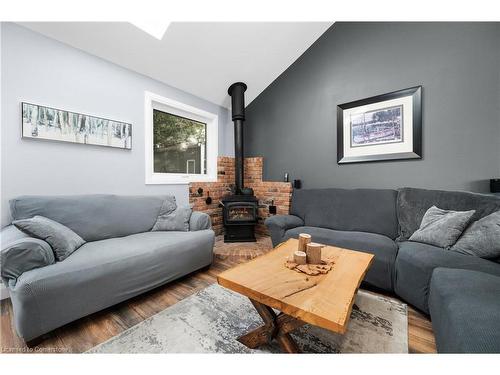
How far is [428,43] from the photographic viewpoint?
7.45ft

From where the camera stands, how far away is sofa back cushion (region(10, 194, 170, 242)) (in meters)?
1.67

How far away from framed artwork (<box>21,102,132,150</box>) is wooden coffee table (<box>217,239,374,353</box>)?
210cm

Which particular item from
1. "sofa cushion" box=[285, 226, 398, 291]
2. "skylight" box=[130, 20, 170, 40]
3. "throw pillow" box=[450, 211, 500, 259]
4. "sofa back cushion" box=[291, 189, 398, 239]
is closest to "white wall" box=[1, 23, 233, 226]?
"skylight" box=[130, 20, 170, 40]

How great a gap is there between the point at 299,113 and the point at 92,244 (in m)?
3.16

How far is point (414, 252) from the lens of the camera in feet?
5.15

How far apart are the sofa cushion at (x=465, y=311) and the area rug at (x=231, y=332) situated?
1.00 ft

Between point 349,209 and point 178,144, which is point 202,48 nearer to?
point 178,144

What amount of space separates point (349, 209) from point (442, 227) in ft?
2.88

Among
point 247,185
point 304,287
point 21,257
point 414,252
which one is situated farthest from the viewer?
point 247,185

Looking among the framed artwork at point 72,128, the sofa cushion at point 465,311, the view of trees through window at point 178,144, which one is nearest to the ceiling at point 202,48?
the view of trees through window at point 178,144

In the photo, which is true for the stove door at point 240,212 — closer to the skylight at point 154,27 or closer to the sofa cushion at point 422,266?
the sofa cushion at point 422,266

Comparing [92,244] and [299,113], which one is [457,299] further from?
[299,113]

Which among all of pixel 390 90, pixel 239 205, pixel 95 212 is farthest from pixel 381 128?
pixel 95 212
